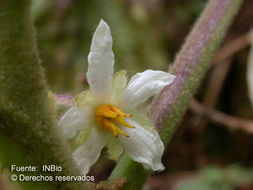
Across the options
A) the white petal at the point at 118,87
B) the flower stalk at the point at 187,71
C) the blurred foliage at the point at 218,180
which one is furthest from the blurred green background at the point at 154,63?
the white petal at the point at 118,87

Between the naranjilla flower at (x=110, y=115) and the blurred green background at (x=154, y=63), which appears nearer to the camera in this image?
the naranjilla flower at (x=110, y=115)

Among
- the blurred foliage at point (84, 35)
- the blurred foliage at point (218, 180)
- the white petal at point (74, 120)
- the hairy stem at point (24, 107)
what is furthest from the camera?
the blurred foliage at point (84, 35)

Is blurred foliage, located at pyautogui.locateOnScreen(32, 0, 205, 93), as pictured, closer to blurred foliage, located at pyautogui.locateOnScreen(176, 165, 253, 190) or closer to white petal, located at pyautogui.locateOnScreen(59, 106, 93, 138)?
blurred foliage, located at pyautogui.locateOnScreen(176, 165, 253, 190)

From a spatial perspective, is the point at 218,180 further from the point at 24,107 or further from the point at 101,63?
the point at 24,107

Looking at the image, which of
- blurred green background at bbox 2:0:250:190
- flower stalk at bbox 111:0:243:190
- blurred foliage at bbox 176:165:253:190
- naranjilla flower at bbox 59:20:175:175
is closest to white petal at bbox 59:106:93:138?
naranjilla flower at bbox 59:20:175:175

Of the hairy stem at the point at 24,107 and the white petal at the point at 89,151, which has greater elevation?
the hairy stem at the point at 24,107

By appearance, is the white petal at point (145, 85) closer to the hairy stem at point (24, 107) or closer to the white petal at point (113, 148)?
Result: the white petal at point (113, 148)

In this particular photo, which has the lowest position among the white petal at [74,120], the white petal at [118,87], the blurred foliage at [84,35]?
the blurred foliage at [84,35]

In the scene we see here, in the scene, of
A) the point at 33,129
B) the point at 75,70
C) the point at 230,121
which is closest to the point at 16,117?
the point at 33,129
